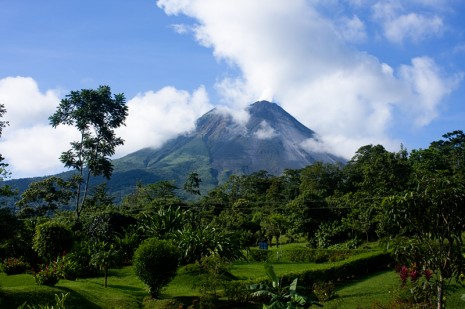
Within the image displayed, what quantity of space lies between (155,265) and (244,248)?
48.2 feet

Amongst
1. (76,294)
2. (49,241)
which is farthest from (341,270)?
(49,241)

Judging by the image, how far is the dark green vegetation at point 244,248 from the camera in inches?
423

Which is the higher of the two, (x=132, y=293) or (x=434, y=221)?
(x=434, y=221)

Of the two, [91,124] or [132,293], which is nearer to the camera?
[132,293]

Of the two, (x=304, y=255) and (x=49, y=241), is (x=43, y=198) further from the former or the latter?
(x=304, y=255)

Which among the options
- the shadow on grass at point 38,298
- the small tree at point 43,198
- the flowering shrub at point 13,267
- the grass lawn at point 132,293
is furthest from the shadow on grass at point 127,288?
the small tree at point 43,198

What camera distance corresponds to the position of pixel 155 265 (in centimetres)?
1784

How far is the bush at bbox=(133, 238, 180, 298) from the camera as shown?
58.7 ft

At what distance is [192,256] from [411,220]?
50.1ft

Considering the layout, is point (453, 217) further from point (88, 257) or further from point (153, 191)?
point (153, 191)

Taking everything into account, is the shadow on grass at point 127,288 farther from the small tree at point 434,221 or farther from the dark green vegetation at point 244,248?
the small tree at point 434,221

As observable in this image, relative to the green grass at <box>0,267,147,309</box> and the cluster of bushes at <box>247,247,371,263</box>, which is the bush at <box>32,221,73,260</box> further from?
the cluster of bushes at <box>247,247,371,263</box>

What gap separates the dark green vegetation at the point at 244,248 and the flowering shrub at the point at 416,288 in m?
0.05

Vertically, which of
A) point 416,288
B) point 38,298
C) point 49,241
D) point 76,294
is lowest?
point 76,294
